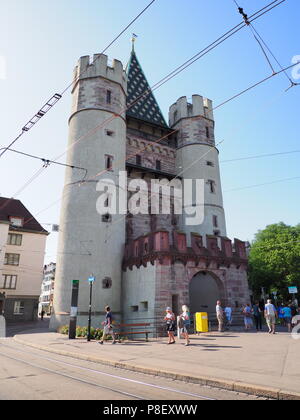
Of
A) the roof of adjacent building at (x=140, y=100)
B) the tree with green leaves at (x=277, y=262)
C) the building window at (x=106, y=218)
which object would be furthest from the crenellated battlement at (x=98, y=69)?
the tree with green leaves at (x=277, y=262)

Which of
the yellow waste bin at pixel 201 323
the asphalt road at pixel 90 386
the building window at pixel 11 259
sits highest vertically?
the building window at pixel 11 259

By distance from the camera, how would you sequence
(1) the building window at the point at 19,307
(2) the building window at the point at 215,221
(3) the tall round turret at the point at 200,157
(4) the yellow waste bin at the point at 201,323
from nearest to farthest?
(4) the yellow waste bin at the point at 201,323 < (2) the building window at the point at 215,221 < (3) the tall round turret at the point at 200,157 < (1) the building window at the point at 19,307

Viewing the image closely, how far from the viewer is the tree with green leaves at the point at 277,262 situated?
3922 cm

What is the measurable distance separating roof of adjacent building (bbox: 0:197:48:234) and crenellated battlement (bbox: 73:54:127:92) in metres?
18.5

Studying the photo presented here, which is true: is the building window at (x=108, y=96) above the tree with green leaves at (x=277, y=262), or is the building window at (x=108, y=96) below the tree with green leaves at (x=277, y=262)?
above

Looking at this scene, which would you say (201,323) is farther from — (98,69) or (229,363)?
(98,69)

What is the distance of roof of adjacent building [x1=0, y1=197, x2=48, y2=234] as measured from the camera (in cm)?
3884

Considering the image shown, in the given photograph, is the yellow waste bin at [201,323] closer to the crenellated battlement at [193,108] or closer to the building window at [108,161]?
the building window at [108,161]

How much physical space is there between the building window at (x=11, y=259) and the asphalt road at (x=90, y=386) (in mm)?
30674

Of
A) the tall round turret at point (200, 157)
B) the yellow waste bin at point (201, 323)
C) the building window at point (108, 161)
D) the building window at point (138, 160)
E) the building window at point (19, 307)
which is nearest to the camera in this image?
the yellow waste bin at point (201, 323)

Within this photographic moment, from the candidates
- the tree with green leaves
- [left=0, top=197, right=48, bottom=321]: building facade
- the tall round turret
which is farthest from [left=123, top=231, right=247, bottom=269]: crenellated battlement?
[left=0, top=197, right=48, bottom=321]: building facade

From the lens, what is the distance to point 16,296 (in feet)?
120
